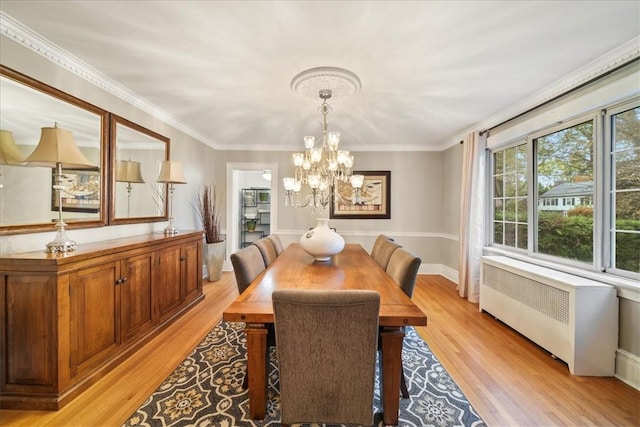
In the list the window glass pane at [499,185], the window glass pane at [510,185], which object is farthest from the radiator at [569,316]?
the window glass pane at [499,185]

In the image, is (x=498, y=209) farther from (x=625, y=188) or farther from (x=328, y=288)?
(x=328, y=288)

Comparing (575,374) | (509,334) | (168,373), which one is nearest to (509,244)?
(509,334)

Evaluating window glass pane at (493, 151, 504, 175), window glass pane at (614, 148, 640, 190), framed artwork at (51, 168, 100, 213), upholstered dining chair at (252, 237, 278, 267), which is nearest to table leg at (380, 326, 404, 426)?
upholstered dining chair at (252, 237, 278, 267)

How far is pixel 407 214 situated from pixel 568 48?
3209mm

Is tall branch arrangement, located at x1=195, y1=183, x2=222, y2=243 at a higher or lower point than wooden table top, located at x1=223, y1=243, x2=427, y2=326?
higher

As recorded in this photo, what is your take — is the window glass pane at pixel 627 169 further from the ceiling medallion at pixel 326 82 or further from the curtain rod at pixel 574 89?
the ceiling medallion at pixel 326 82

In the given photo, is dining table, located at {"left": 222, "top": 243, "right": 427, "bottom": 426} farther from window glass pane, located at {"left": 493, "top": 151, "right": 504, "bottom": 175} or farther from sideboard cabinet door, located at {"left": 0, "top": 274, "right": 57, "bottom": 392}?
window glass pane, located at {"left": 493, "top": 151, "right": 504, "bottom": 175}

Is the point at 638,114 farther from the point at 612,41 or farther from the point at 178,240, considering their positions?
the point at 178,240

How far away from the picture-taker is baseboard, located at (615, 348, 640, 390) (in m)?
1.87

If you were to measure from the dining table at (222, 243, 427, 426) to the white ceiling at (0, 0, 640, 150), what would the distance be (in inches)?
65.8

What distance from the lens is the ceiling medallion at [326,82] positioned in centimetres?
223

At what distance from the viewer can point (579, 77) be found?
2.24m

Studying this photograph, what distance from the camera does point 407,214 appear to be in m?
4.89

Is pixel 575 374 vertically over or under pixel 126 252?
under
